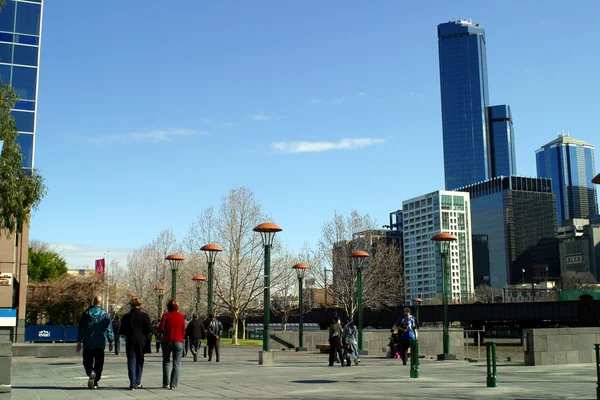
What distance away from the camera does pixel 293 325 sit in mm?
130375

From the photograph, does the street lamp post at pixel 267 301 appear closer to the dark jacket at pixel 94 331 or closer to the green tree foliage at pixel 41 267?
the dark jacket at pixel 94 331

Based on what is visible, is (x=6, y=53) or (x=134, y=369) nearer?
(x=134, y=369)

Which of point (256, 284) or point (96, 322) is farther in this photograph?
point (256, 284)

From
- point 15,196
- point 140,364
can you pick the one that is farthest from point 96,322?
point 15,196

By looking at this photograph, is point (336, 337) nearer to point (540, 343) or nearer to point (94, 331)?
point (540, 343)

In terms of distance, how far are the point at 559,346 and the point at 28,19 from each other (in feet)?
Result: 125

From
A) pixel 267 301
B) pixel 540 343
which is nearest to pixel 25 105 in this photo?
pixel 267 301

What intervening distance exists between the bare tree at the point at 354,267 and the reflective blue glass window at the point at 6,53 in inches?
1191

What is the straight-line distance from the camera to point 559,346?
19.9 meters

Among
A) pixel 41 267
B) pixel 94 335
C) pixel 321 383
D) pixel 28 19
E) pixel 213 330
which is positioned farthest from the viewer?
pixel 41 267

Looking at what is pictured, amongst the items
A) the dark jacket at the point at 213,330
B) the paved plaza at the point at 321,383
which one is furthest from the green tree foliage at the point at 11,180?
the dark jacket at the point at 213,330

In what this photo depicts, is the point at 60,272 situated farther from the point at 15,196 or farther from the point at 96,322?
the point at 96,322

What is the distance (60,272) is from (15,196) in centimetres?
4933

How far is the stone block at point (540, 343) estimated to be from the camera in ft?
64.3
